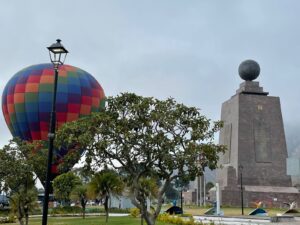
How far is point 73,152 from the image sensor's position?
2084cm

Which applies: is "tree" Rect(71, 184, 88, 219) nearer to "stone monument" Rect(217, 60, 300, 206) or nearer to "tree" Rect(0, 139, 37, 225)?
"tree" Rect(0, 139, 37, 225)

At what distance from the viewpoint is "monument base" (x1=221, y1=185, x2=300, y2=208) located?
7338 cm

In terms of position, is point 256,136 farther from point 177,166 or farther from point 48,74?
point 177,166

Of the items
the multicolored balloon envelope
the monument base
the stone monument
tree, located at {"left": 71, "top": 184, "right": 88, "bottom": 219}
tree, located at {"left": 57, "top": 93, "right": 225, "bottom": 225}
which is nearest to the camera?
tree, located at {"left": 57, "top": 93, "right": 225, "bottom": 225}

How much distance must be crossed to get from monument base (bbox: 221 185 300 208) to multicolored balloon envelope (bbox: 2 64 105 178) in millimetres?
27184

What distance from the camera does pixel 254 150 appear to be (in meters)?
77.6

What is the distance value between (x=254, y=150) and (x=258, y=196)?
8274 millimetres

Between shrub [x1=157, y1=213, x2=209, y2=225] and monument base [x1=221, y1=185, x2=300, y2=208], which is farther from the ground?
monument base [x1=221, y1=185, x2=300, y2=208]

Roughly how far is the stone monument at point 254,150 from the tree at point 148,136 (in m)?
55.8

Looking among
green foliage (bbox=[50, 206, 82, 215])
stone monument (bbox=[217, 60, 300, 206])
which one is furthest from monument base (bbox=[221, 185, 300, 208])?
green foliage (bbox=[50, 206, 82, 215])

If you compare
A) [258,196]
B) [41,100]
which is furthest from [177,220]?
[258,196]

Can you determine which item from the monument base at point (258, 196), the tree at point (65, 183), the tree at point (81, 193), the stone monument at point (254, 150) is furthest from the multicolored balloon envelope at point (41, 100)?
the monument base at point (258, 196)

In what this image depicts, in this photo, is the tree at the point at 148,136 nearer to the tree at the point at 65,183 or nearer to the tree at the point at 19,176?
the tree at the point at 19,176

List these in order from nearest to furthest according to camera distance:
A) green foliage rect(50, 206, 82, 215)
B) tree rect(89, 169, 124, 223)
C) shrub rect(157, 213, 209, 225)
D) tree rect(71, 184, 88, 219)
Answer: shrub rect(157, 213, 209, 225), tree rect(89, 169, 124, 223), tree rect(71, 184, 88, 219), green foliage rect(50, 206, 82, 215)
